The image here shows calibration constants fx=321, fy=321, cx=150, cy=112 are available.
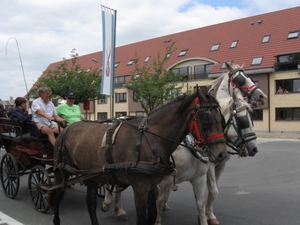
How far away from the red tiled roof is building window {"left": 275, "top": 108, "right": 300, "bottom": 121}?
379cm

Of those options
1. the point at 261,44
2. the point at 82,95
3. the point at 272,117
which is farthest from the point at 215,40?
the point at 82,95

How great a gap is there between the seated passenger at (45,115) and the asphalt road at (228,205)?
4.02 feet

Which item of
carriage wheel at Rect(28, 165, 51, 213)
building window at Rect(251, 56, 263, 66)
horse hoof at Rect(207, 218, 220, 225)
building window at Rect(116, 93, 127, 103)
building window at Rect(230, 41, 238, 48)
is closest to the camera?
horse hoof at Rect(207, 218, 220, 225)

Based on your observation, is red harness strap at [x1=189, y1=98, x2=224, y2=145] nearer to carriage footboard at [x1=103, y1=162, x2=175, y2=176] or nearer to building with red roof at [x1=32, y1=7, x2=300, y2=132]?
carriage footboard at [x1=103, y1=162, x2=175, y2=176]

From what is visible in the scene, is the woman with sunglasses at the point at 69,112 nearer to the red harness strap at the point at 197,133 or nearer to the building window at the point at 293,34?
the red harness strap at the point at 197,133

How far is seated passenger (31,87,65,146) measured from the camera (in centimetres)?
600

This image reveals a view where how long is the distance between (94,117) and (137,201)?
3979cm

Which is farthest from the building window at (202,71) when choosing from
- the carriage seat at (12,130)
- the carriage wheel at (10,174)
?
the carriage wheel at (10,174)

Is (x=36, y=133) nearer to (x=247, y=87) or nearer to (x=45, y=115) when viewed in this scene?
(x=45, y=115)

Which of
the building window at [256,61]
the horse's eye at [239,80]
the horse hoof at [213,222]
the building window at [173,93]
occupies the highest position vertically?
the building window at [256,61]

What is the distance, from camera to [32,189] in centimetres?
611

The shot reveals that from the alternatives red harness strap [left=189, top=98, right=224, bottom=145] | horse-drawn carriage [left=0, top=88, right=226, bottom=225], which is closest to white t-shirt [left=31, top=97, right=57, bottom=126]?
horse-drawn carriage [left=0, top=88, right=226, bottom=225]

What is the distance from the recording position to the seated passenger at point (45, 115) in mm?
6004

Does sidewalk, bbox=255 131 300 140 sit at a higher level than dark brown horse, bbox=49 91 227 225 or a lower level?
lower
